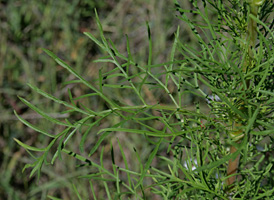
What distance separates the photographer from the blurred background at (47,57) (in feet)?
5.92

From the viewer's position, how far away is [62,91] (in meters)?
1.86

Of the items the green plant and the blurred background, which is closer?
the green plant

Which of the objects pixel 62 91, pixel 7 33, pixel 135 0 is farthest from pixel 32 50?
pixel 135 0

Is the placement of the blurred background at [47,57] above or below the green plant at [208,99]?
below

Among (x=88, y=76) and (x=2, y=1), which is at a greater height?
(x=2, y=1)

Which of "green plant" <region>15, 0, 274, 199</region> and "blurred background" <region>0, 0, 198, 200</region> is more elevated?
"green plant" <region>15, 0, 274, 199</region>

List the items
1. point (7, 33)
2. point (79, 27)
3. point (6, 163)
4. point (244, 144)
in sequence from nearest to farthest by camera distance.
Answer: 1. point (244, 144)
2. point (6, 163)
3. point (7, 33)
4. point (79, 27)

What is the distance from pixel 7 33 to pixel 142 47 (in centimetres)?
70

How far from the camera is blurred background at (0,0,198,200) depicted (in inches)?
71.1

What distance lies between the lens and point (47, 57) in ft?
6.34

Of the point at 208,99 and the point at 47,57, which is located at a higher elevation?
the point at 208,99

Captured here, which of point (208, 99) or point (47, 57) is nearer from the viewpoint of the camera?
point (208, 99)

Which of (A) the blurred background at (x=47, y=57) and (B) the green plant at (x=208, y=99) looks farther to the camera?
(A) the blurred background at (x=47, y=57)

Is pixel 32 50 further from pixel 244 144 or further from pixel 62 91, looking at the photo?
pixel 244 144
